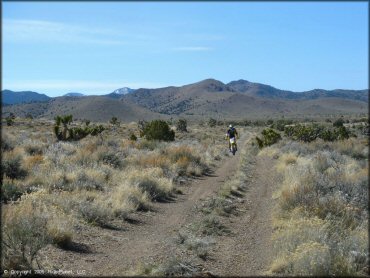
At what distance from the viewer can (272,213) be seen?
12.3 m

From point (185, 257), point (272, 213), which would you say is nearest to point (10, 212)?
point (185, 257)

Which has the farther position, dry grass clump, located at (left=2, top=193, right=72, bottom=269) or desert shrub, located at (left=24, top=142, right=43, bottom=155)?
desert shrub, located at (left=24, top=142, right=43, bottom=155)

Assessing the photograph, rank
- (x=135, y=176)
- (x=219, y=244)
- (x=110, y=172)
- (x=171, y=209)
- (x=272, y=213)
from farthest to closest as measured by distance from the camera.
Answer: (x=110, y=172) < (x=135, y=176) < (x=171, y=209) < (x=272, y=213) < (x=219, y=244)

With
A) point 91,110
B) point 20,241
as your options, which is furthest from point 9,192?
point 91,110

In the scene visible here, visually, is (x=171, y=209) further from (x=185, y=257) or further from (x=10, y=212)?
(x=10, y=212)

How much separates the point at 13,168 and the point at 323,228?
35.8 ft

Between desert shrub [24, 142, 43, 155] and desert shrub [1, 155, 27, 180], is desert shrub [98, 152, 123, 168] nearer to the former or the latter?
desert shrub [24, 142, 43, 155]

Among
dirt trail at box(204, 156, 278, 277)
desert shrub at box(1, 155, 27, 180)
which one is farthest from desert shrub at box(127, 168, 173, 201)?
desert shrub at box(1, 155, 27, 180)

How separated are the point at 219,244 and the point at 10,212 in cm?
433

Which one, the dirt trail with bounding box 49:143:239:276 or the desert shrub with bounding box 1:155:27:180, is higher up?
the desert shrub with bounding box 1:155:27:180

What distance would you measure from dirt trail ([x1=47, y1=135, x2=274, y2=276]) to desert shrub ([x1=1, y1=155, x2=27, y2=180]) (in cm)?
499

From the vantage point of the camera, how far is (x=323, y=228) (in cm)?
898

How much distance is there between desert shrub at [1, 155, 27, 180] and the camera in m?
15.2

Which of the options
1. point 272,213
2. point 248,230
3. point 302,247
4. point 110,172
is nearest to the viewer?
point 302,247
